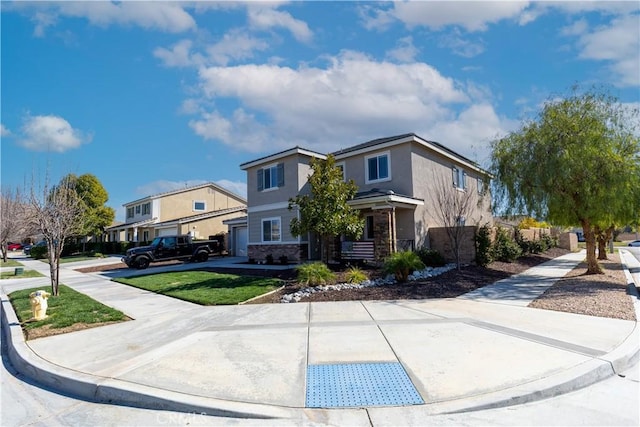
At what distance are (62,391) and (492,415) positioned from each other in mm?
5327

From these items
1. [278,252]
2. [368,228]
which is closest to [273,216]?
[278,252]

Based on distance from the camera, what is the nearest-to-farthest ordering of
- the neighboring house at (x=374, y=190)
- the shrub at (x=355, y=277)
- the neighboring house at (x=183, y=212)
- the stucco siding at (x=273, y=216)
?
1. the shrub at (x=355, y=277)
2. the neighboring house at (x=374, y=190)
3. the stucco siding at (x=273, y=216)
4. the neighboring house at (x=183, y=212)

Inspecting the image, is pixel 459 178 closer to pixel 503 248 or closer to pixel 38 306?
pixel 503 248

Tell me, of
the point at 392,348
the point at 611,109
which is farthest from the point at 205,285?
the point at 611,109

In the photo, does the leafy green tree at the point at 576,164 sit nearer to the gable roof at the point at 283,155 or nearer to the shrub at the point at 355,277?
the shrub at the point at 355,277

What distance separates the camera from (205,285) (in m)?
12.7

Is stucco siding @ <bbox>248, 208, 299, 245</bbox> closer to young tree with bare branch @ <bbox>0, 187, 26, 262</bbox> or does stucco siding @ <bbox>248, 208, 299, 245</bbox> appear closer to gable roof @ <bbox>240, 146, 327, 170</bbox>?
gable roof @ <bbox>240, 146, 327, 170</bbox>

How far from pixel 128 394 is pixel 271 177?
16.2 m

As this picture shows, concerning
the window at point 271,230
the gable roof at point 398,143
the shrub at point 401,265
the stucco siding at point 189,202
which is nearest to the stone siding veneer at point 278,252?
the window at point 271,230

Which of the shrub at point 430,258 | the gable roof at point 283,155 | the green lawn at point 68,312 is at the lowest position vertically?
the green lawn at point 68,312

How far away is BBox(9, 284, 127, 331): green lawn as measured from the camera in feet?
26.4

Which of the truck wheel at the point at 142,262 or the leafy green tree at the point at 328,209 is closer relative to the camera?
the leafy green tree at the point at 328,209

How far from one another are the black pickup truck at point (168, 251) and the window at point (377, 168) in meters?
12.4

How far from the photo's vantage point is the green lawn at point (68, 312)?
8047mm
